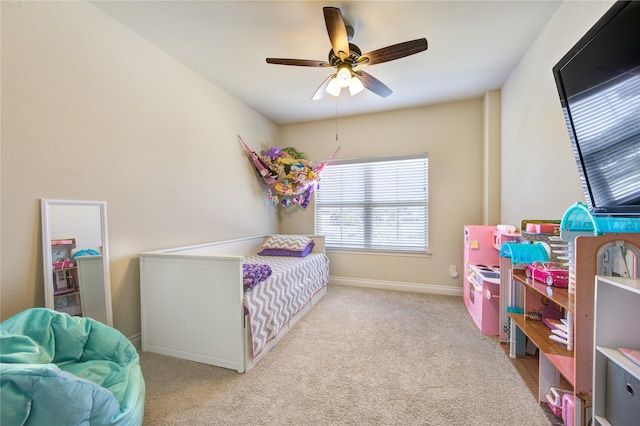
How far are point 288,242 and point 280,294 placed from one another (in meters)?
1.19

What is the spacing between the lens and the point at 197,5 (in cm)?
161

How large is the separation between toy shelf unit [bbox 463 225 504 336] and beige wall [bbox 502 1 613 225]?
352mm

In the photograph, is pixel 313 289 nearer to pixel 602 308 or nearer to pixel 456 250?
pixel 456 250

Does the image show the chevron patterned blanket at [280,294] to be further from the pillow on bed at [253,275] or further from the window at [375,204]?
the window at [375,204]

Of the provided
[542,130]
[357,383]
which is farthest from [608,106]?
[357,383]

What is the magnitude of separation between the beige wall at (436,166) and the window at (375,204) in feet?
0.42

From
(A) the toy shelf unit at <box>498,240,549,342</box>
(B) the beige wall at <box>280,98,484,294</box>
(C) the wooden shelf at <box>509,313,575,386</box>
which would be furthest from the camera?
(B) the beige wall at <box>280,98,484,294</box>

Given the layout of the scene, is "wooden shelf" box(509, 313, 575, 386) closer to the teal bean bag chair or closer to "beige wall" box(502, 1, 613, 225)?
"beige wall" box(502, 1, 613, 225)

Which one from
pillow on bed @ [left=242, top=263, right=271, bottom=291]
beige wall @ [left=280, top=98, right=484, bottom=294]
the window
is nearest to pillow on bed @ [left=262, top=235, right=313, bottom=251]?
the window

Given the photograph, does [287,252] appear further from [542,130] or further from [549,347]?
[542,130]

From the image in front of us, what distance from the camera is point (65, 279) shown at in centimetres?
151

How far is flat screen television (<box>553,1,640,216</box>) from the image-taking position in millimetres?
867

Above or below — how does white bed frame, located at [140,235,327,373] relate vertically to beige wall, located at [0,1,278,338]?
below

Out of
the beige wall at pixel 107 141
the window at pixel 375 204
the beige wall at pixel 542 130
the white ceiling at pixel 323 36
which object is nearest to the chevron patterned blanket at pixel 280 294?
the window at pixel 375 204
